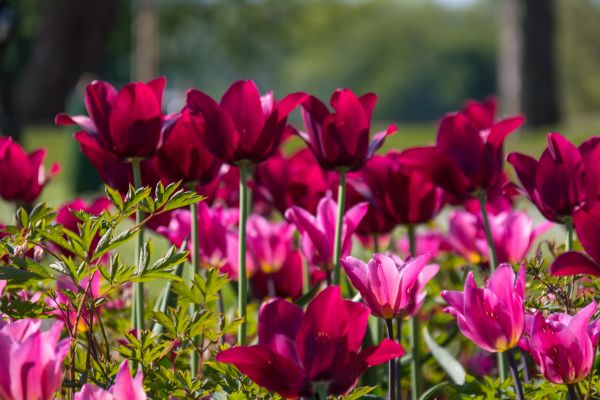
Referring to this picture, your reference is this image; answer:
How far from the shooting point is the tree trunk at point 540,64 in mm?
15602

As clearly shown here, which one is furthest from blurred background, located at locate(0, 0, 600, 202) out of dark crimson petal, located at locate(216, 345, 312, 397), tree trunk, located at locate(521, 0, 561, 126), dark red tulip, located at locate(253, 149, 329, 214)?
dark crimson petal, located at locate(216, 345, 312, 397)

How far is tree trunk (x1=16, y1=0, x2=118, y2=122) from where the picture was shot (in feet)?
57.8

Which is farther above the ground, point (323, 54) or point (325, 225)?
point (323, 54)

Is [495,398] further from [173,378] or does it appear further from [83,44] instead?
[83,44]

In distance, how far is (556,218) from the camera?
1413 millimetres

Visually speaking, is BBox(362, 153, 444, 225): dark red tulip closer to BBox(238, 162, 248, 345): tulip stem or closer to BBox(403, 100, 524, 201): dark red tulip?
BBox(403, 100, 524, 201): dark red tulip

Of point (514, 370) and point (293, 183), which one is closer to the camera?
point (514, 370)

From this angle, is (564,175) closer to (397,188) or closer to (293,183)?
(397,188)

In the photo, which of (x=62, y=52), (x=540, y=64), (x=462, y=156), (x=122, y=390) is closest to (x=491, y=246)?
(x=462, y=156)

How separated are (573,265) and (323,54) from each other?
5778 centimetres

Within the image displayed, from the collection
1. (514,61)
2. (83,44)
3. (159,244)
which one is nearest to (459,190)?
(159,244)

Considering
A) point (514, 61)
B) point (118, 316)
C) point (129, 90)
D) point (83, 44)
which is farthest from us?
point (83, 44)

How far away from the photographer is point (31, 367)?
910 millimetres

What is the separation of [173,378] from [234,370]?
74 millimetres
